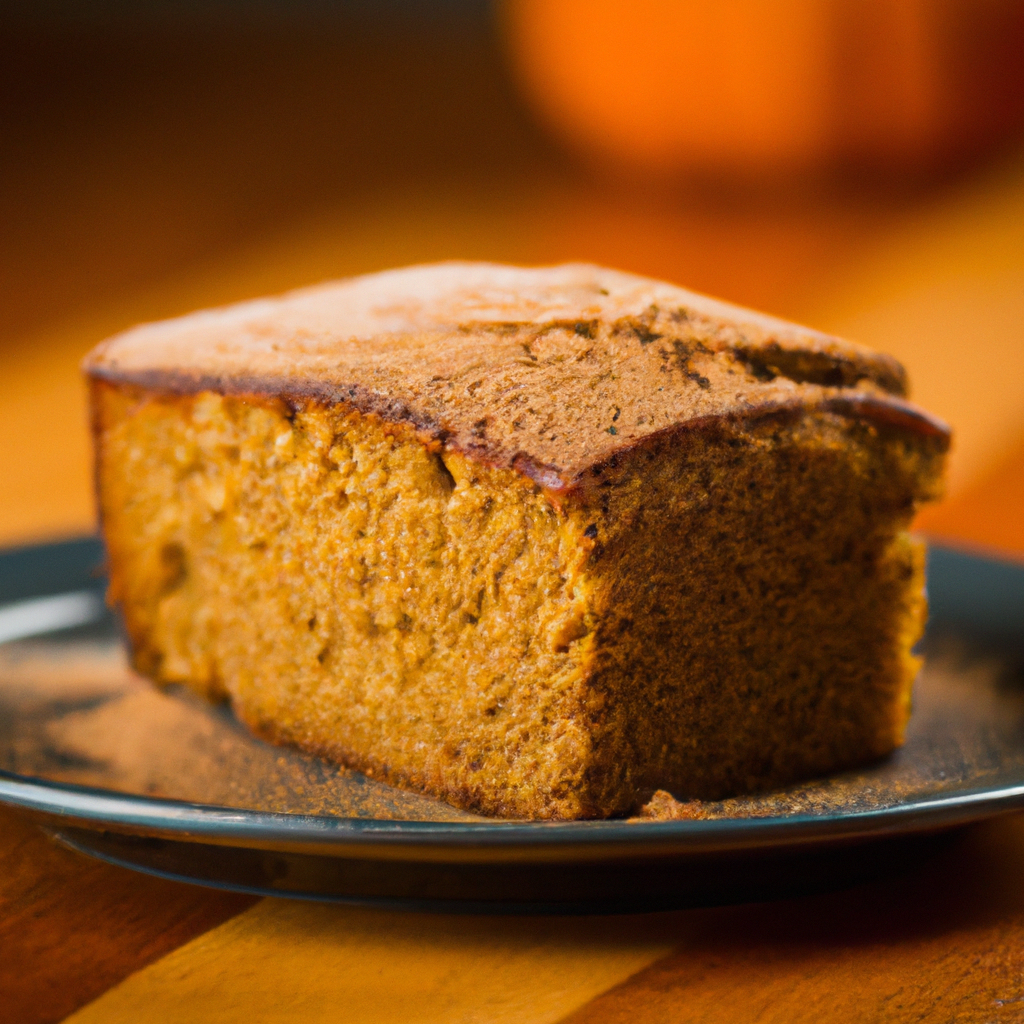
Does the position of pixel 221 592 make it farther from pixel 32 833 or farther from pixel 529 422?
pixel 529 422

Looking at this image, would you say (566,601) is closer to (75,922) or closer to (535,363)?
(535,363)

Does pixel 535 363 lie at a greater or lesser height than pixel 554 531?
greater

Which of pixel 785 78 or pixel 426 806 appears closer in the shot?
pixel 426 806

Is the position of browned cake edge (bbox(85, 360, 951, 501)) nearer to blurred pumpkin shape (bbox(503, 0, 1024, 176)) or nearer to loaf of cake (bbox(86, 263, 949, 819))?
loaf of cake (bbox(86, 263, 949, 819))

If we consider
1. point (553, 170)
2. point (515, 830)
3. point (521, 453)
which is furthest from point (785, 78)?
point (515, 830)

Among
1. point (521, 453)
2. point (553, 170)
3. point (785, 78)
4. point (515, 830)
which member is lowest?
point (515, 830)

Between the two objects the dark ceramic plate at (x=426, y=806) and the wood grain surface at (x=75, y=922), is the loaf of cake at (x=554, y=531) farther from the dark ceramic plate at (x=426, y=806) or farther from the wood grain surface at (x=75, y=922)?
the wood grain surface at (x=75, y=922)

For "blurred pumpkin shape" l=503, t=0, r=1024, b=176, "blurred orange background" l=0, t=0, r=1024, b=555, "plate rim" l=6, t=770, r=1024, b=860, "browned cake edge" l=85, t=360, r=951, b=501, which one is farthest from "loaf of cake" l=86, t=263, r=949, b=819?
"blurred pumpkin shape" l=503, t=0, r=1024, b=176
